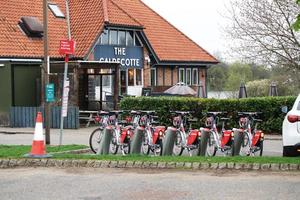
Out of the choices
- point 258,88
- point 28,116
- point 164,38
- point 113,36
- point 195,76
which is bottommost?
point 28,116

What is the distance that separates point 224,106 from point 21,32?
12.5m

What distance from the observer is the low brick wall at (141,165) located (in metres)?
11.4

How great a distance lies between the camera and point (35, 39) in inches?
1216

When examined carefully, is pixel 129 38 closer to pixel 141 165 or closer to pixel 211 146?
pixel 211 146

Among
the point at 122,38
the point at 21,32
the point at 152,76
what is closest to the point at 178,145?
the point at 21,32

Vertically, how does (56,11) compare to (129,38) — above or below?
above

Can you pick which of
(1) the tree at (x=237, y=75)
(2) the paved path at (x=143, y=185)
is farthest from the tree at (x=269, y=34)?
(1) the tree at (x=237, y=75)

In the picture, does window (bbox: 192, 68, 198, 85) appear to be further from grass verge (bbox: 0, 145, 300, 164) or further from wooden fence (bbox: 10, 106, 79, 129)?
grass verge (bbox: 0, 145, 300, 164)

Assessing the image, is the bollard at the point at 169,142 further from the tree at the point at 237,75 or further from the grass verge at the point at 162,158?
the tree at the point at 237,75

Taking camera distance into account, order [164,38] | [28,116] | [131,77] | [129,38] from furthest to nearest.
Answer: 1. [164,38]
2. [131,77]
3. [129,38]
4. [28,116]

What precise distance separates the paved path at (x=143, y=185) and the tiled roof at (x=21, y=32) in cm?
1772

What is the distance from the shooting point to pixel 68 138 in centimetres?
2039

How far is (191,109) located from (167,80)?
1514cm

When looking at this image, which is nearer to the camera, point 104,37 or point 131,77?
point 104,37
